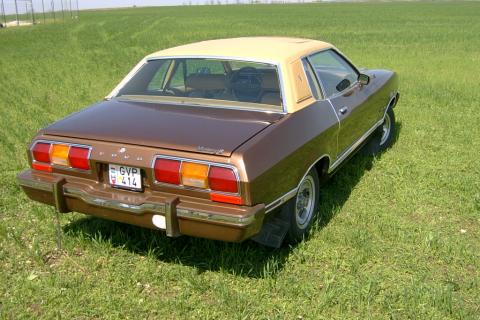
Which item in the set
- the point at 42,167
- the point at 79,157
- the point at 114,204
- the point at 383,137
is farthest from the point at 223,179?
the point at 383,137

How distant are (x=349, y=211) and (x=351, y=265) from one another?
0.91 m

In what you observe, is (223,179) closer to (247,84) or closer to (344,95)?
(247,84)

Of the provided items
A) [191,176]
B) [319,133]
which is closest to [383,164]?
[319,133]

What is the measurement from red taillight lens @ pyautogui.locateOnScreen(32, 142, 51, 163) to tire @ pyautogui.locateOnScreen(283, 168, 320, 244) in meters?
1.65

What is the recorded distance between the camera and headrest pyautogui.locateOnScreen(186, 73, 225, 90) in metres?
3.62

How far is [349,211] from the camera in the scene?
13.5 feet

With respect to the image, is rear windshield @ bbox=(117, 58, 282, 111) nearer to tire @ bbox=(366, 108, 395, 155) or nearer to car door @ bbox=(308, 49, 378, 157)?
car door @ bbox=(308, 49, 378, 157)

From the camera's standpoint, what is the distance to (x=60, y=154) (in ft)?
10.2

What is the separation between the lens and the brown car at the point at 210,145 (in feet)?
9.02

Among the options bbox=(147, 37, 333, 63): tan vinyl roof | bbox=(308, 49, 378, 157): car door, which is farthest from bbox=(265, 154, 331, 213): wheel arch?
bbox=(147, 37, 333, 63): tan vinyl roof

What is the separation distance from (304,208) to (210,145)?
1145 mm

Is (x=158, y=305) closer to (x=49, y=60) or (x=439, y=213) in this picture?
(x=439, y=213)

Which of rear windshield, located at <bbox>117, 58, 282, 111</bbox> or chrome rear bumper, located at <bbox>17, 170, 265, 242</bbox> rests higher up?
rear windshield, located at <bbox>117, 58, 282, 111</bbox>

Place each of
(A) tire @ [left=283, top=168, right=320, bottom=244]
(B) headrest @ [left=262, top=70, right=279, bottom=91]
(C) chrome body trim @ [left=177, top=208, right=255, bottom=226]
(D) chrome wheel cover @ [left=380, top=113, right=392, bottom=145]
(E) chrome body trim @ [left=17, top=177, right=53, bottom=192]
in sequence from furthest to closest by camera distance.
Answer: (D) chrome wheel cover @ [left=380, top=113, right=392, bottom=145] → (B) headrest @ [left=262, top=70, right=279, bottom=91] → (A) tire @ [left=283, top=168, right=320, bottom=244] → (E) chrome body trim @ [left=17, top=177, right=53, bottom=192] → (C) chrome body trim @ [left=177, top=208, right=255, bottom=226]
